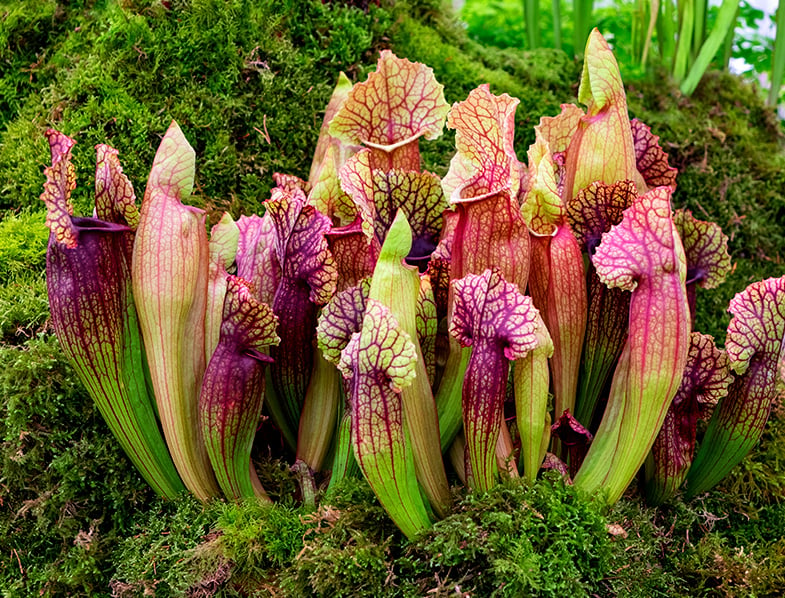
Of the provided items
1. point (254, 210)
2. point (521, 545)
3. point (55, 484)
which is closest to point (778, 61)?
point (254, 210)

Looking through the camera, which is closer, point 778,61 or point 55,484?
point 55,484

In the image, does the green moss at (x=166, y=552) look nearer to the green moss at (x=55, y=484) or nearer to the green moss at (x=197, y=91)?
the green moss at (x=55, y=484)

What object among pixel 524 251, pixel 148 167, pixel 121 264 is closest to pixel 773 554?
pixel 524 251

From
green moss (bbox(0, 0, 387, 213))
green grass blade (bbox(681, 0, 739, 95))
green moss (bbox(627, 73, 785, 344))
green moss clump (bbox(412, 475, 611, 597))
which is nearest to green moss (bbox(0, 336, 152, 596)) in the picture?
green moss (bbox(0, 0, 387, 213))

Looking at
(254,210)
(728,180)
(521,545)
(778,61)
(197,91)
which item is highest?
(778,61)

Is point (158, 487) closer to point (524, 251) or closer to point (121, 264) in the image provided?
point (121, 264)

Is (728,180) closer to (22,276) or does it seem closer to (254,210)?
(254,210)

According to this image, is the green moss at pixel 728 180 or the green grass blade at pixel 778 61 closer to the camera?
the green moss at pixel 728 180

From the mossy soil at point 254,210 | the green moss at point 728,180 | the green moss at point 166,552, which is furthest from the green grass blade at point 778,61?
the green moss at point 166,552
